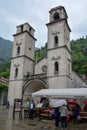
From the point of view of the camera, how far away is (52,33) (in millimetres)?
30250

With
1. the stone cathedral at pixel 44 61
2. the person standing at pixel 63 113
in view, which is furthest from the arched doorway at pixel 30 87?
the person standing at pixel 63 113

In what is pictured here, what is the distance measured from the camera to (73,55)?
89.4 meters

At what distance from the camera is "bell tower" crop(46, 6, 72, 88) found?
2664 cm

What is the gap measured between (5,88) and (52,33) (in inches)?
765

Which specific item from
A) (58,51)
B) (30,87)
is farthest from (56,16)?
(30,87)

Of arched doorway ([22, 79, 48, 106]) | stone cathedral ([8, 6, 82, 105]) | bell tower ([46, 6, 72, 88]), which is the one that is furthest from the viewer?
arched doorway ([22, 79, 48, 106])

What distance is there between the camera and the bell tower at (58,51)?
26.6 m

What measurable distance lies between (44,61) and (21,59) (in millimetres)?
4711

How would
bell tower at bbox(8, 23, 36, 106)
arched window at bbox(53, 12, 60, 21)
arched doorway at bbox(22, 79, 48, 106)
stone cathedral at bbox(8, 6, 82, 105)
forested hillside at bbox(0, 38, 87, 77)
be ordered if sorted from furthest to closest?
forested hillside at bbox(0, 38, 87, 77)
arched window at bbox(53, 12, 60, 21)
bell tower at bbox(8, 23, 36, 106)
arched doorway at bbox(22, 79, 48, 106)
stone cathedral at bbox(8, 6, 82, 105)

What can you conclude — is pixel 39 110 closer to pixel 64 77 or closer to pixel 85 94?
pixel 85 94

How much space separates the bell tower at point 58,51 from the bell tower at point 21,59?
5.15 metres

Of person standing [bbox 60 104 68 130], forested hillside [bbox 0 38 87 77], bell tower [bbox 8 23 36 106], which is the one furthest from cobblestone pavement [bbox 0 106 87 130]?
forested hillside [bbox 0 38 87 77]

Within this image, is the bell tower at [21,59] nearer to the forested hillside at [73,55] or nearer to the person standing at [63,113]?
the forested hillside at [73,55]

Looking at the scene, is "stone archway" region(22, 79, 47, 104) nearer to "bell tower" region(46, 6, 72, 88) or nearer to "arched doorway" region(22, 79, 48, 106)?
"arched doorway" region(22, 79, 48, 106)
